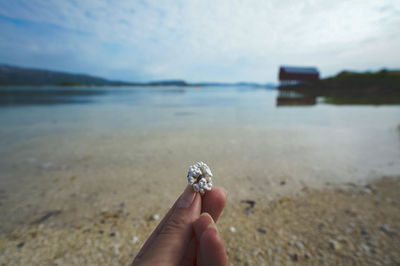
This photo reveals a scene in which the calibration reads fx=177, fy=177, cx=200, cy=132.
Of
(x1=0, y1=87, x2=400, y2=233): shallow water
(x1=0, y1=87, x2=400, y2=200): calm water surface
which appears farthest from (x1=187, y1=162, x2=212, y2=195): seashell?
(x1=0, y1=87, x2=400, y2=200): calm water surface

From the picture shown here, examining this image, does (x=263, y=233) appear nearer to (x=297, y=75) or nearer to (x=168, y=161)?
(x=168, y=161)

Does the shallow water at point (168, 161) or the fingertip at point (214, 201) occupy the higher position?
the fingertip at point (214, 201)

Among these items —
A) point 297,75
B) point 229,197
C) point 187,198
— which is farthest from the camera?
point 297,75

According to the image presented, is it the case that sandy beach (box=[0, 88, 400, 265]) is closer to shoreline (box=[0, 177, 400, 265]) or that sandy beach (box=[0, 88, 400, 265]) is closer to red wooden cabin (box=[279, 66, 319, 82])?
shoreline (box=[0, 177, 400, 265])

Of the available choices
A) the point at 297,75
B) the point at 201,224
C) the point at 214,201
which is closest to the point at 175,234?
the point at 201,224

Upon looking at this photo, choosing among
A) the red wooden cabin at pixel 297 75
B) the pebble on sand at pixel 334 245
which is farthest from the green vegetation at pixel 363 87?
the pebble on sand at pixel 334 245

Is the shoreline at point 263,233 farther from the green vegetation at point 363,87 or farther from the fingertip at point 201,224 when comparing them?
the green vegetation at point 363,87
